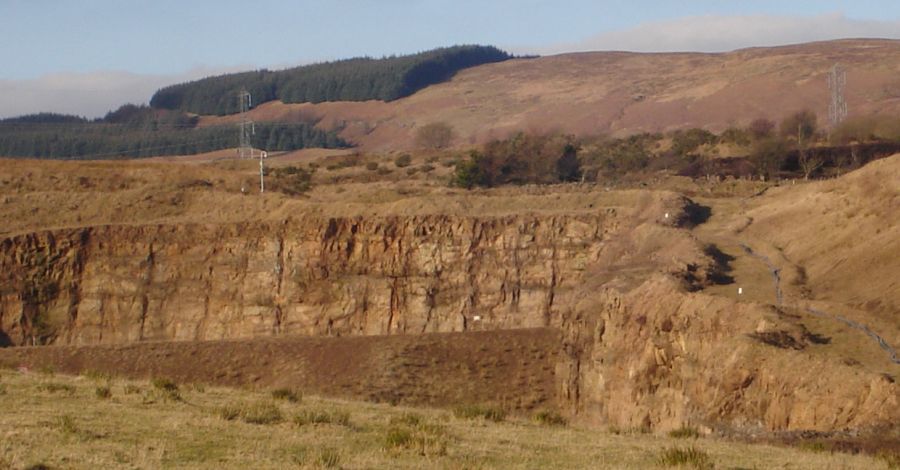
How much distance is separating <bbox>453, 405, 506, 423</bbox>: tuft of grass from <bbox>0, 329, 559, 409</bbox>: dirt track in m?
12.0

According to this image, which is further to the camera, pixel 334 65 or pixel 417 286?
pixel 334 65

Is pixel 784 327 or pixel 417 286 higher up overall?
pixel 784 327

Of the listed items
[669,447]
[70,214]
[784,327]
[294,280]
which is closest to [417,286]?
[294,280]

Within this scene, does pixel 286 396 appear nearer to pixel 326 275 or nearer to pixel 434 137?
pixel 326 275

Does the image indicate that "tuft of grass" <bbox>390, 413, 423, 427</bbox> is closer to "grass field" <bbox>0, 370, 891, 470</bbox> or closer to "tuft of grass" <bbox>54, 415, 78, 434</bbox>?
"grass field" <bbox>0, 370, 891, 470</bbox>

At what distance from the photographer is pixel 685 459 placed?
12.4 m

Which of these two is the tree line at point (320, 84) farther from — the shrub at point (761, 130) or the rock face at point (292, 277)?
the rock face at point (292, 277)

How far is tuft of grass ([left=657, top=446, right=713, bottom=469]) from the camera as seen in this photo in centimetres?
1220

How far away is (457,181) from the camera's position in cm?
6178

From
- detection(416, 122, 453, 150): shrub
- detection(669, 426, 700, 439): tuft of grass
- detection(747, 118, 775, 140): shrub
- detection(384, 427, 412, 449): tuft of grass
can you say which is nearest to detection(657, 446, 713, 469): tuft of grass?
detection(384, 427, 412, 449): tuft of grass

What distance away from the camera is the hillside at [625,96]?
309 ft

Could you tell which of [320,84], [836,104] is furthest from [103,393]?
[320,84]

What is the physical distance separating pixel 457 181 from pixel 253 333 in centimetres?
1874

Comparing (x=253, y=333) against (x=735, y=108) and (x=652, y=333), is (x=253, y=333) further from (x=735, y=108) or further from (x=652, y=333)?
(x=735, y=108)
